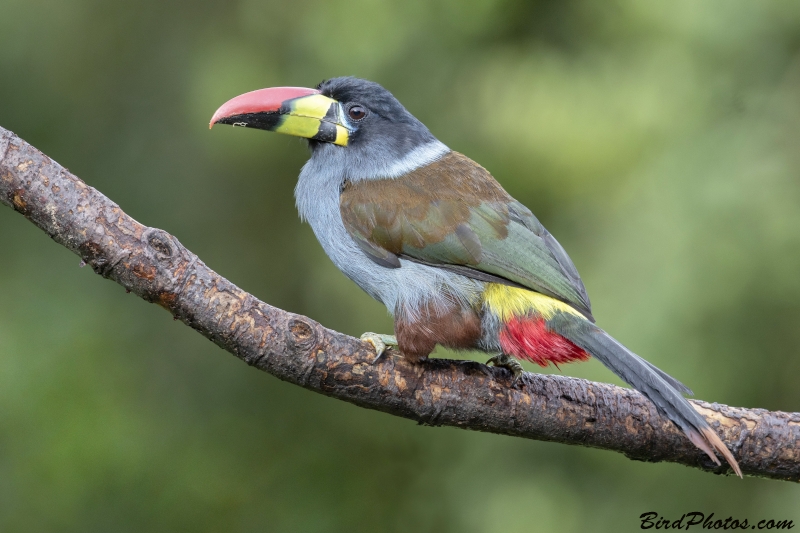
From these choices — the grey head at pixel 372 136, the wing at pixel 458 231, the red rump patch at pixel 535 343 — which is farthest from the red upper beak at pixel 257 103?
the red rump patch at pixel 535 343

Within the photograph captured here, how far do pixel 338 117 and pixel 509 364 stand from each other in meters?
1.21

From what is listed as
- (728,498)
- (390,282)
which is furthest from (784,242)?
(390,282)

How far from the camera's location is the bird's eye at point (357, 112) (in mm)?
3510

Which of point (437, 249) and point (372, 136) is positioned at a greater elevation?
point (372, 136)

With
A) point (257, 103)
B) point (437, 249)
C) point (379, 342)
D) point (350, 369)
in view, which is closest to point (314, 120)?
point (257, 103)

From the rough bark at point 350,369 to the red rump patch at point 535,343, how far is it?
0.10 meters

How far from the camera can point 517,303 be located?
293 cm

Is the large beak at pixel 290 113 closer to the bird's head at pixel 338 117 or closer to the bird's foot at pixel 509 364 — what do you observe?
the bird's head at pixel 338 117

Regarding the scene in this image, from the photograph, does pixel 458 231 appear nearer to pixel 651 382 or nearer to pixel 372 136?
pixel 372 136

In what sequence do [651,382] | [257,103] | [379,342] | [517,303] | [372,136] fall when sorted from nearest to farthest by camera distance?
[651,382] → [379,342] → [517,303] → [257,103] → [372,136]

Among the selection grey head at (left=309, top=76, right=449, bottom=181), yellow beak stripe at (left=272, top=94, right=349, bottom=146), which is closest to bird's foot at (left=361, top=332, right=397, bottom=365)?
grey head at (left=309, top=76, right=449, bottom=181)

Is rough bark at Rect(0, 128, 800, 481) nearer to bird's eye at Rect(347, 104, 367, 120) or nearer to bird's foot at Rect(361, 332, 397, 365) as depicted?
bird's foot at Rect(361, 332, 397, 365)

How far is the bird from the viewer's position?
9.43 ft

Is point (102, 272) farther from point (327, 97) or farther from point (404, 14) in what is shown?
point (404, 14)
